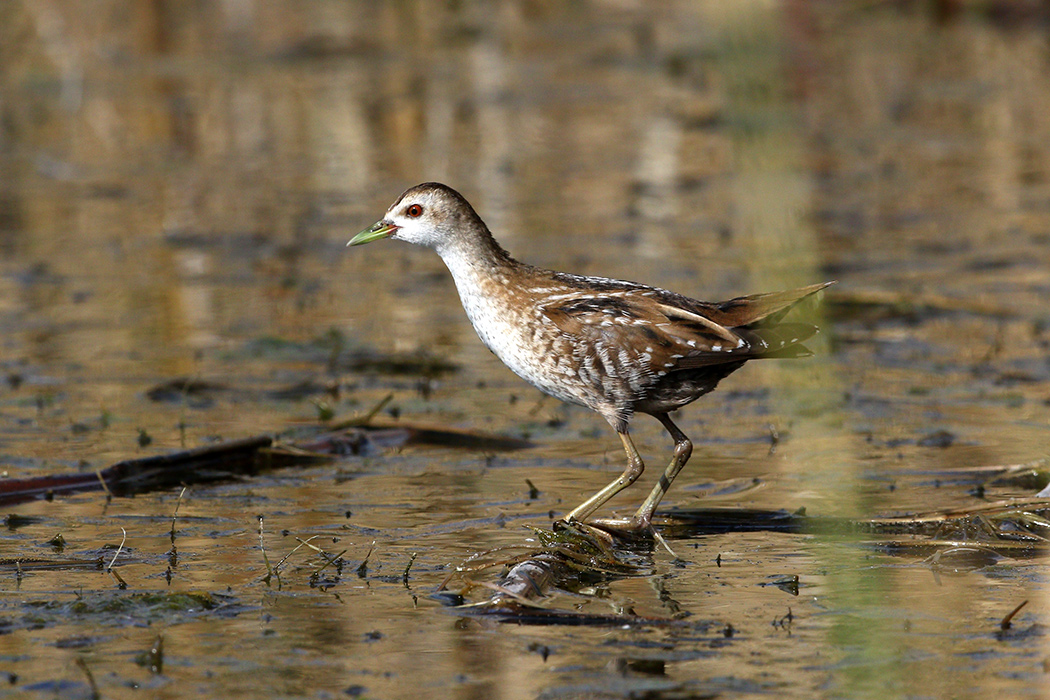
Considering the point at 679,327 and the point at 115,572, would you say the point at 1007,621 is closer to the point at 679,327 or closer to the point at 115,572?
the point at 679,327

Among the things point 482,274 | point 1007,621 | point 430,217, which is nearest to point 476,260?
point 482,274

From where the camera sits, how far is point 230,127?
626 inches

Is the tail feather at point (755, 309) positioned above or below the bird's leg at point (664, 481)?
above

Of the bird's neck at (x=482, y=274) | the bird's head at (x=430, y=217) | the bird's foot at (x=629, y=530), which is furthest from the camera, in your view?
the bird's head at (x=430, y=217)

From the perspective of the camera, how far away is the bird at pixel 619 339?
5543 mm

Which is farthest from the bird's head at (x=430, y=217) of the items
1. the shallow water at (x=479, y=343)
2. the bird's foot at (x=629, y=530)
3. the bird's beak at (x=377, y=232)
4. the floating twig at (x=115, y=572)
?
the floating twig at (x=115, y=572)

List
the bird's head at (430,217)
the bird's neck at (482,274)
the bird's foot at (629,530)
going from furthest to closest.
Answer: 1. the bird's head at (430,217)
2. the bird's neck at (482,274)
3. the bird's foot at (629,530)

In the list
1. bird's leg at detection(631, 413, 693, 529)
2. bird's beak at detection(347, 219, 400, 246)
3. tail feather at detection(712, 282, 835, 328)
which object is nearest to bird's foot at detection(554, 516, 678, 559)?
bird's leg at detection(631, 413, 693, 529)

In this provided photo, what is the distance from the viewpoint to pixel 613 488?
5.73 meters

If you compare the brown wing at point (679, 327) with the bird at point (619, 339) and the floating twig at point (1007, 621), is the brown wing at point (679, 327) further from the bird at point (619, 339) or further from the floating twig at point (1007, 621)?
the floating twig at point (1007, 621)

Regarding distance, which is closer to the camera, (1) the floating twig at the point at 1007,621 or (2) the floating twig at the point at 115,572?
(1) the floating twig at the point at 1007,621

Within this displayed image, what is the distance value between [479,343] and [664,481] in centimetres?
345

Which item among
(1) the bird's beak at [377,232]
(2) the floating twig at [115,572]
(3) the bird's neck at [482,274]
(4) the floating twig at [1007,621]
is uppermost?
(1) the bird's beak at [377,232]

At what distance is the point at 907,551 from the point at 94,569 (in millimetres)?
2620
